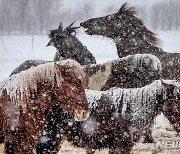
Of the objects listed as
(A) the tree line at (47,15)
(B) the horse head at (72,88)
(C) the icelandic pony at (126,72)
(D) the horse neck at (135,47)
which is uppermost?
(A) the tree line at (47,15)

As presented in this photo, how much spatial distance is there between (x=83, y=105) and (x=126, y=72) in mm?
1818

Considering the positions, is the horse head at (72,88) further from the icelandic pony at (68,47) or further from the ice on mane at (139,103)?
the icelandic pony at (68,47)

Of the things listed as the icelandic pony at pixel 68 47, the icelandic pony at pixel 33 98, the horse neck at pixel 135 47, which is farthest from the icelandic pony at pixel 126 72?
the icelandic pony at pixel 33 98

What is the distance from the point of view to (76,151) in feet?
14.7

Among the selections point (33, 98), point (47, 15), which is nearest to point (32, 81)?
point (33, 98)

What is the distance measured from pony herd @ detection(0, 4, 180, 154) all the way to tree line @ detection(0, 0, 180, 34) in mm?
25538

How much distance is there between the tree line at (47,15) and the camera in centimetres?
3155

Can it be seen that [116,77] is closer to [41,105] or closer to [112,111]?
[112,111]

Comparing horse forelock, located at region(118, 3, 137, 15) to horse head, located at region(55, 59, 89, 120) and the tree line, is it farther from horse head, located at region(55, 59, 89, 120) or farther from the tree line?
the tree line

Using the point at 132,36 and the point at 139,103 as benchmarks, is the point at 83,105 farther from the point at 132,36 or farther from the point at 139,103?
the point at 132,36

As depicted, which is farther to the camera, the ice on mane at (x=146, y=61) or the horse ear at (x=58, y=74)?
the ice on mane at (x=146, y=61)

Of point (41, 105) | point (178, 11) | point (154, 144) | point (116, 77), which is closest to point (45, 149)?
point (41, 105)

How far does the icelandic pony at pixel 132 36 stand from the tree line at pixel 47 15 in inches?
951

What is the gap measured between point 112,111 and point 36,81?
933 millimetres
